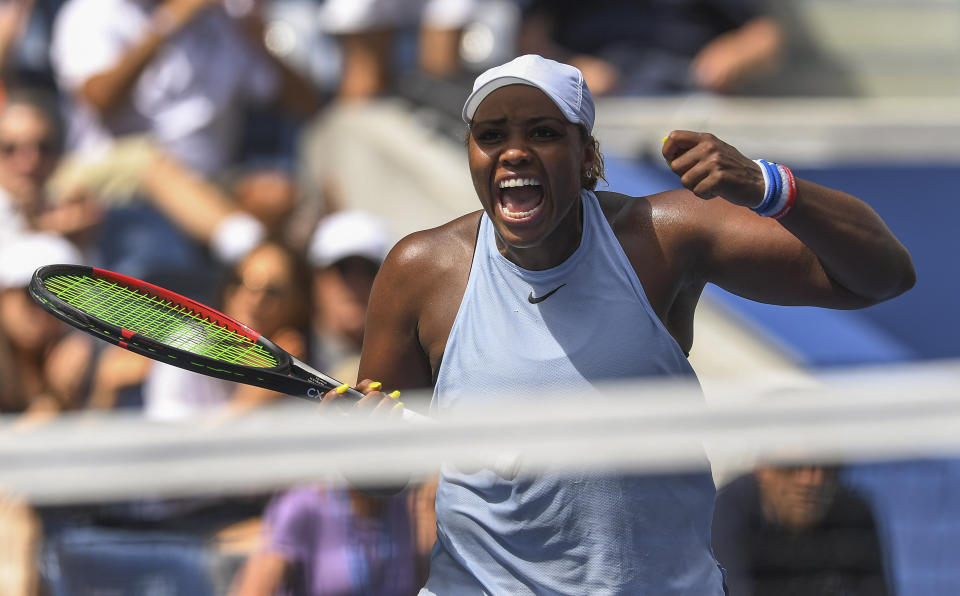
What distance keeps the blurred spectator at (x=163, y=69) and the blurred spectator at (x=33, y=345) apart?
922mm

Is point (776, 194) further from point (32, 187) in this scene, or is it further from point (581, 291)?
point (32, 187)

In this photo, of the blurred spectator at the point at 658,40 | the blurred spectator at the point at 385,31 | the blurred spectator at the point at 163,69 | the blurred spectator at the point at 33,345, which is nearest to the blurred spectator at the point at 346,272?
the blurred spectator at the point at 33,345

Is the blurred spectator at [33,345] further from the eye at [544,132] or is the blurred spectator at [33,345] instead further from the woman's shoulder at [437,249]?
the eye at [544,132]

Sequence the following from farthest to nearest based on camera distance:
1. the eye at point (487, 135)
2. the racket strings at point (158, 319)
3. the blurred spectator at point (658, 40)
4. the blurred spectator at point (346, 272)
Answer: the blurred spectator at point (658, 40) → the blurred spectator at point (346, 272) → the racket strings at point (158, 319) → the eye at point (487, 135)

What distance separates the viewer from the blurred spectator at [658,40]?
20.1ft

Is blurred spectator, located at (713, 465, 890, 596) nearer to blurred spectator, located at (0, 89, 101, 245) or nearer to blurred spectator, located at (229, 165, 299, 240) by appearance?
blurred spectator, located at (229, 165, 299, 240)

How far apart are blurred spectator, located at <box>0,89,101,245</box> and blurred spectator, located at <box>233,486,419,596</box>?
261 centimetres

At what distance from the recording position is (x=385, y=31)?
578cm

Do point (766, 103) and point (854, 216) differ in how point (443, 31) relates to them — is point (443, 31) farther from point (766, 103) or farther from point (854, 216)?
point (854, 216)

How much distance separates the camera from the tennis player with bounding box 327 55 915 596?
1.96m

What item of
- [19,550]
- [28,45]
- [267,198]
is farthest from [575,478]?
[28,45]

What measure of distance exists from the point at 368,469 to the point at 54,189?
321 centimetres

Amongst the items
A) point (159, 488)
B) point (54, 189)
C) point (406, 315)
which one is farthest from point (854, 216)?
point (54, 189)

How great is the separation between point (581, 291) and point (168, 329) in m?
0.85
